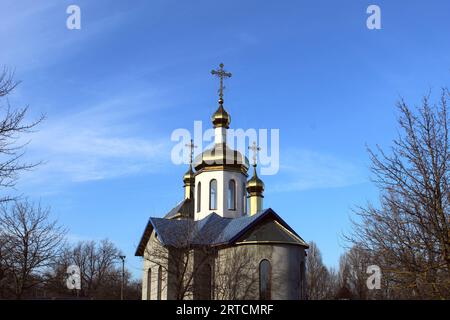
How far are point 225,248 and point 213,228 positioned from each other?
2257 millimetres

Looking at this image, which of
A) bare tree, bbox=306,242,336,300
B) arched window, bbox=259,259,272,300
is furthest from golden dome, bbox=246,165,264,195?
bare tree, bbox=306,242,336,300

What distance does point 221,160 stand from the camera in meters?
33.8

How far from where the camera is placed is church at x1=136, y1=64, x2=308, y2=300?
24438 millimetres

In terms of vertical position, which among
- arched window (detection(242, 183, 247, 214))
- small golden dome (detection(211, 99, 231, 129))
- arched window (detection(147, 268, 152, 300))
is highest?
small golden dome (detection(211, 99, 231, 129))

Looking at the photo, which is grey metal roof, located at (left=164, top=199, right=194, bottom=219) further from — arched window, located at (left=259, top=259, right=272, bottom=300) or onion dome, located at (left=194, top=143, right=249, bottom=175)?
arched window, located at (left=259, top=259, right=272, bottom=300)

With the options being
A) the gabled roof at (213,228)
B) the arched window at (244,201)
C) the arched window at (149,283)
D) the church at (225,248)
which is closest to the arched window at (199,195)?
the church at (225,248)

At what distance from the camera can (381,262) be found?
11.3 metres

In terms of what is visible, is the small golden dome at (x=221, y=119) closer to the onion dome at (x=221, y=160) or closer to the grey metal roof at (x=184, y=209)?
the onion dome at (x=221, y=160)

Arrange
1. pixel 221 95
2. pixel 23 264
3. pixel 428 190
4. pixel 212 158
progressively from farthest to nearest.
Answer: pixel 221 95 < pixel 212 158 < pixel 23 264 < pixel 428 190

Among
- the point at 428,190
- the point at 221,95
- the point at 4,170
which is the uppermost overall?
the point at 221,95
